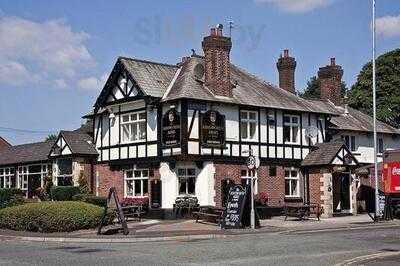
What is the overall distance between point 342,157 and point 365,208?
18.0 ft

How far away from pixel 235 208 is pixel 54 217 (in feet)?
23.7

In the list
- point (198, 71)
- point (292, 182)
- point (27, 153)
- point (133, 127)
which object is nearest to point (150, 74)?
point (198, 71)

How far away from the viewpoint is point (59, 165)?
38.8m

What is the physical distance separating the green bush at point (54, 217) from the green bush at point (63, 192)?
821 centimetres

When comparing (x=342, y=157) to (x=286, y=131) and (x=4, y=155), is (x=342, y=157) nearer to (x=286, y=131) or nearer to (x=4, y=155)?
(x=286, y=131)

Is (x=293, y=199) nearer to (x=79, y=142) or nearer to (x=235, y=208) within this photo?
(x=235, y=208)

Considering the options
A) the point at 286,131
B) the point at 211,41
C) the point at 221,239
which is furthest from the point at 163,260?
the point at 286,131

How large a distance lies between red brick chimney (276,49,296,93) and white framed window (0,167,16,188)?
68.8 ft

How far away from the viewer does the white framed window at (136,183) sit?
111 feet

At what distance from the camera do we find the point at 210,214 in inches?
1120

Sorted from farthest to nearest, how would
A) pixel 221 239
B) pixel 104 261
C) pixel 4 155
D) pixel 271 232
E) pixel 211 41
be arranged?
1. pixel 4 155
2. pixel 211 41
3. pixel 271 232
4. pixel 221 239
5. pixel 104 261

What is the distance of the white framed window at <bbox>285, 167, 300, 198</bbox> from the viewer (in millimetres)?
36031

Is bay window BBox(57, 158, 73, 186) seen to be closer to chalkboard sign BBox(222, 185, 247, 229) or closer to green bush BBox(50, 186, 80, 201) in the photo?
green bush BBox(50, 186, 80, 201)

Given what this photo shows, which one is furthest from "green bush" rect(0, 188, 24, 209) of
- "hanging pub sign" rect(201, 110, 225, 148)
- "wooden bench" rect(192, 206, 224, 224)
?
"hanging pub sign" rect(201, 110, 225, 148)
